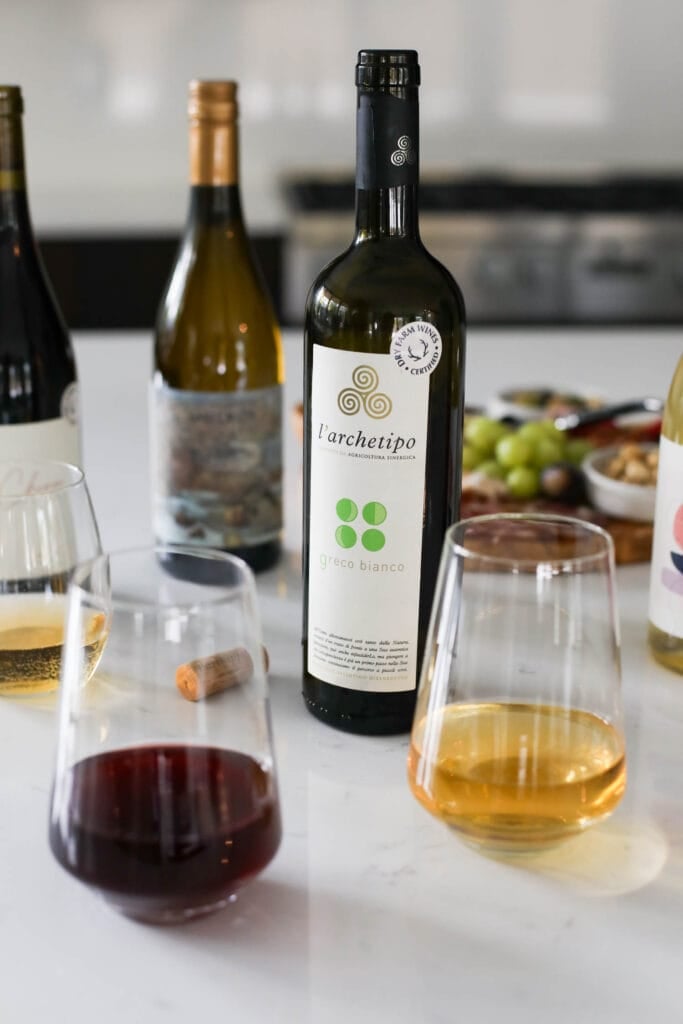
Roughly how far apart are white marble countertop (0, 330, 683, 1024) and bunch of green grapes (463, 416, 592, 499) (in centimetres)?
Answer: 38

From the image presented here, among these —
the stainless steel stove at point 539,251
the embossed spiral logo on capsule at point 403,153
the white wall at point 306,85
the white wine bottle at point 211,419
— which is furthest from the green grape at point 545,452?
the white wall at point 306,85

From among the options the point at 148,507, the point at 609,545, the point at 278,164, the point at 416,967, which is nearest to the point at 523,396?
the point at 148,507

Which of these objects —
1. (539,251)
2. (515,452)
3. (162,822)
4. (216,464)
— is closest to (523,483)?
(515,452)

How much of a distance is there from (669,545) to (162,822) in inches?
17.1

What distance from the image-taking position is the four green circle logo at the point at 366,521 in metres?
0.73

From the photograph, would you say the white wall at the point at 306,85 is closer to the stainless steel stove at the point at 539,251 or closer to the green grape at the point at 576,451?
the stainless steel stove at the point at 539,251

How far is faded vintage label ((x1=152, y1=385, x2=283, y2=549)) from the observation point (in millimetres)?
1003

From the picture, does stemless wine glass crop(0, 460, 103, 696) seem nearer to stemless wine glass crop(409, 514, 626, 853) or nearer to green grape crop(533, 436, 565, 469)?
stemless wine glass crop(409, 514, 626, 853)

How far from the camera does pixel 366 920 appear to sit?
0.60 metres

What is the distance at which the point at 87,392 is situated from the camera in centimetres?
156

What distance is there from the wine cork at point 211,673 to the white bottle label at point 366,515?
20 centimetres

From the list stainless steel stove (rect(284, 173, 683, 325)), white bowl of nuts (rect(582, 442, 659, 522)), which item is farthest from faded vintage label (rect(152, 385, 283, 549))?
stainless steel stove (rect(284, 173, 683, 325))

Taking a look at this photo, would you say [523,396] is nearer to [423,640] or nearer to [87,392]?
[87,392]

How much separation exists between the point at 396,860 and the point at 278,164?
3.38 m
